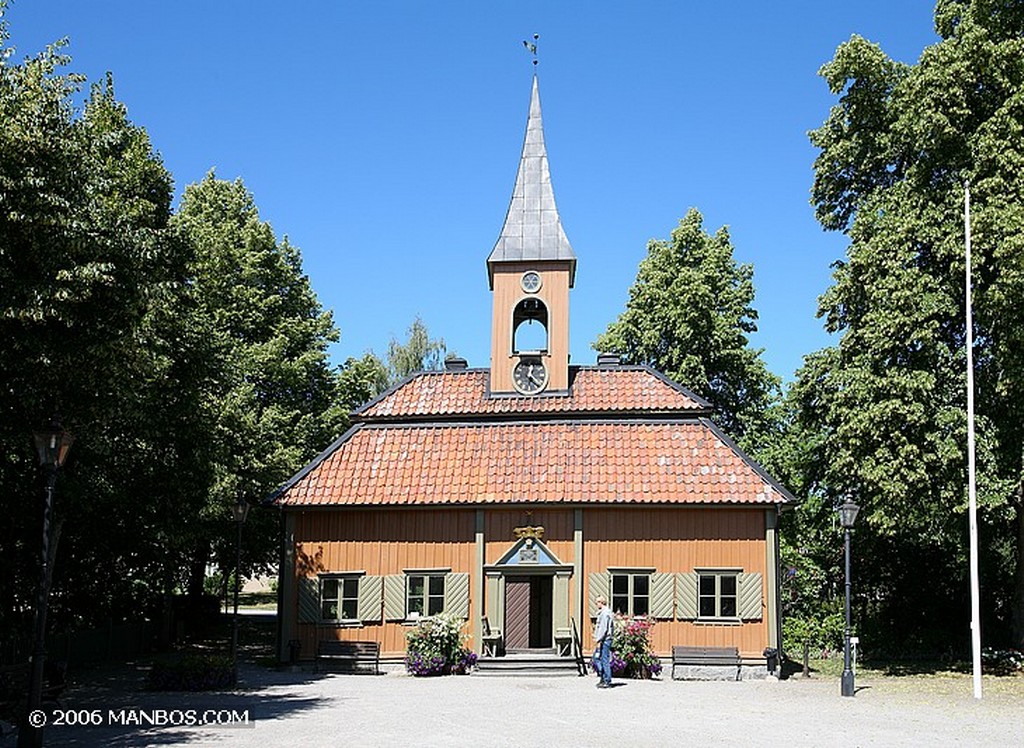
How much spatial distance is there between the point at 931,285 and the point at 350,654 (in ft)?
53.3

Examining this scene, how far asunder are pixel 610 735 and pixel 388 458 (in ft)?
40.8

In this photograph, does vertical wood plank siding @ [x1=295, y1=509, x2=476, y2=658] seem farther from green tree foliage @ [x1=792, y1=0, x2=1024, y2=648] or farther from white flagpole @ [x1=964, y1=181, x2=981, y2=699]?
white flagpole @ [x1=964, y1=181, x2=981, y2=699]

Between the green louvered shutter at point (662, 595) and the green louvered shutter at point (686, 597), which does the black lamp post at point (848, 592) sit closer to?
the green louvered shutter at point (686, 597)

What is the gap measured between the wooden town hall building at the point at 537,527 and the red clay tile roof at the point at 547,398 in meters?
0.08

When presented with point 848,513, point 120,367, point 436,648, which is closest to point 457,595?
point 436,648

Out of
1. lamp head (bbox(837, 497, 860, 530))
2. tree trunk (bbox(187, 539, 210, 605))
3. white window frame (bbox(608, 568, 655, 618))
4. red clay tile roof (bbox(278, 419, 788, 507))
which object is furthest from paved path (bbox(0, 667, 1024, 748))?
tree trunk (bbox(187, 539, 210, 605))

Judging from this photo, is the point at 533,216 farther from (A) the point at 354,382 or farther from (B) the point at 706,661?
(B) the point at 706,661

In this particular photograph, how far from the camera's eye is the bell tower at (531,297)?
26844 mm

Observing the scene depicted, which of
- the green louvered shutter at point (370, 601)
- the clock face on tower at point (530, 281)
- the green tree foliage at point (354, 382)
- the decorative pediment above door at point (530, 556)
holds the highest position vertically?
the clock face on tower at point (530, 281)

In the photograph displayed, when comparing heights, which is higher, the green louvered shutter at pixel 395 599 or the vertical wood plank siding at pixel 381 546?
the vertical wood plank siding at pixel 381 546

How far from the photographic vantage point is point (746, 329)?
36.9 meters

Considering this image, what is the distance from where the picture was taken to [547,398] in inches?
1048

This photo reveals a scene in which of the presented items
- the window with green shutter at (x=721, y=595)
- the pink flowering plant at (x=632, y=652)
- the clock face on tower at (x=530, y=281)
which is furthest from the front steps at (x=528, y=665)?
the clock face on tower at (x=530, y=281)

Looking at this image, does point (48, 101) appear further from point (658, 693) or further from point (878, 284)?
point (878, 284)
